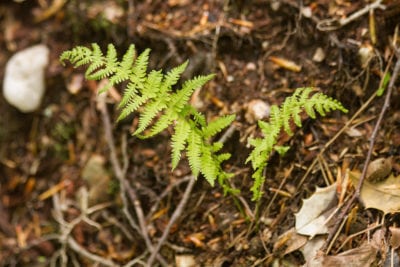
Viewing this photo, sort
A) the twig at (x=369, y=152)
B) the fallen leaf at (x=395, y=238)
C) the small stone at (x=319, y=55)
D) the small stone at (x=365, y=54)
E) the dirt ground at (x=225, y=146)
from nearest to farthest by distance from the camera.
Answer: the fallen leaf at (x=395, y=238) → the twig at (x=369, y=152) → the dirt ground at (x=225, y=146) → the small stone at (x=365, y=54) → the small stone at (x=319, y=55)

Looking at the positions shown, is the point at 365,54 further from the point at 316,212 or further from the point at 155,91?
the point at 155,91

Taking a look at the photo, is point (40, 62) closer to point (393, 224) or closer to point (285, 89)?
point (285, 89)

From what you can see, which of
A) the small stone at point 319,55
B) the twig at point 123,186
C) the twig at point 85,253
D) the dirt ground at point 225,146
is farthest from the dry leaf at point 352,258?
the twig at point 85,253

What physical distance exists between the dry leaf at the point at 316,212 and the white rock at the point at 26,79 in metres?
2.39

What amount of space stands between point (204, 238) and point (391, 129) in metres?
1.29

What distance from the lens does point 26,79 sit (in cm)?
364

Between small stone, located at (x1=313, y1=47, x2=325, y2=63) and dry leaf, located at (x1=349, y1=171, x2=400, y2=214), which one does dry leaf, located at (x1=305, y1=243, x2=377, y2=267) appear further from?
small stone, located at (x1=313, y1=47, x2=325, y2=63)

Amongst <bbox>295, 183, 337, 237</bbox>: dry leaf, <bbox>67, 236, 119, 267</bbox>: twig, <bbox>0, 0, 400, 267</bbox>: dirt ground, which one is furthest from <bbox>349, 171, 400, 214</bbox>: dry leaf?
<bbox>67, 236, 119, 267</bbox>: twig

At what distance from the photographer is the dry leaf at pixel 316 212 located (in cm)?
238

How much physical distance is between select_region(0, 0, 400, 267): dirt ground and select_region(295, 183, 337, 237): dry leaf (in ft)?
0.05

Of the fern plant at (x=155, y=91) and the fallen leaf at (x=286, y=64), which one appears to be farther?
the fallen leaf at (x=286, y=64)

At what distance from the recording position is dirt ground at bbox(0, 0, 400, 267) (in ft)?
8.18

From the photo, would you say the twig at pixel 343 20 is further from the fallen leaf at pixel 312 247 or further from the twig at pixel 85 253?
the twig at pixel 85 253

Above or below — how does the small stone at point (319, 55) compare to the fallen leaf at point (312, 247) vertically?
above
